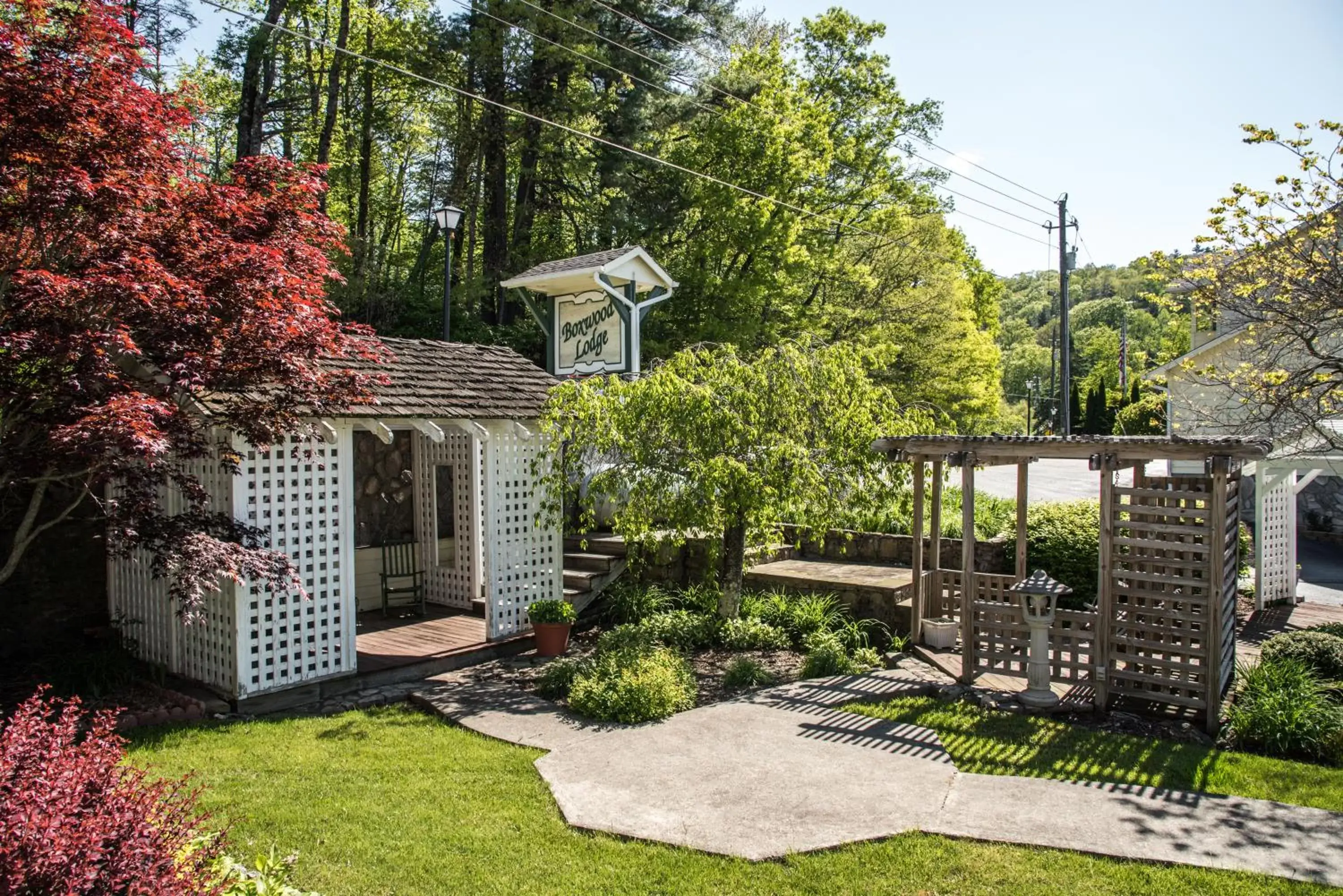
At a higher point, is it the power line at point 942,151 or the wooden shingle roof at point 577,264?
the power line at point 942,151

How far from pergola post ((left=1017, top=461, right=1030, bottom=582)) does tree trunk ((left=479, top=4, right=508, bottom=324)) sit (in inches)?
558

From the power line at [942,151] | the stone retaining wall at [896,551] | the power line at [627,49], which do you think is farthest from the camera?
the power line at [942,151]

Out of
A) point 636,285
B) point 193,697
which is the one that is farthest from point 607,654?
point 636,285

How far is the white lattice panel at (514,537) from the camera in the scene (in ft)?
34.3

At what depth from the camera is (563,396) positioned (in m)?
10.2

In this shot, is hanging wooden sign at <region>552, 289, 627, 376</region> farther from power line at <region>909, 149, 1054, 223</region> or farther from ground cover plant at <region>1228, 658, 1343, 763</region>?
power line at <region>909, 149, 1054, 223</region>

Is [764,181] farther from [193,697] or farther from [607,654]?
[193,697]

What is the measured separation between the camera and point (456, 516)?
39.9ft

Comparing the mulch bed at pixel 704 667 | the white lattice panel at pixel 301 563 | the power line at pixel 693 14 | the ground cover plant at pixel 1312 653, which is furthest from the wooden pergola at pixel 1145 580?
the power line at pixel 693 14

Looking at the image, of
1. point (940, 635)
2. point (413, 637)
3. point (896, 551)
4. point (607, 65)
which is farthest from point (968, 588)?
point (607, 65)

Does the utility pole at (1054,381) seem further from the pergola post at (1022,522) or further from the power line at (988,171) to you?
the pergola post at (1022,522)

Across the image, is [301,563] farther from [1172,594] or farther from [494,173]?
[494,173]

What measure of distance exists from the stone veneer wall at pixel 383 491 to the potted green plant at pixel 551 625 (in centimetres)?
290

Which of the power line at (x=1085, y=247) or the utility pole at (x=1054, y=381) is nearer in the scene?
the power line at (x=1085, y=247)
